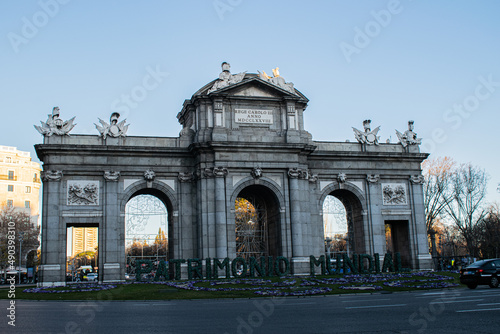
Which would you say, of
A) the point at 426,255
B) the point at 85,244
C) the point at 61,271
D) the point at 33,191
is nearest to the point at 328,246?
the point at 426,255

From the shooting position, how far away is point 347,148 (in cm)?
4325

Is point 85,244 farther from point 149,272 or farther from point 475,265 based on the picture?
point 475,265

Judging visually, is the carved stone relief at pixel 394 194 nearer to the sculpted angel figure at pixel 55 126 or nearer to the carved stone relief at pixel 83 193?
the carved stone relief at pixel 83 193

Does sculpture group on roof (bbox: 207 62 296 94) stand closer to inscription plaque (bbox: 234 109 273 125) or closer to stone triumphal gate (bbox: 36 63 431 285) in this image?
stone triumphal gate (bbox: 36 63 431 285)

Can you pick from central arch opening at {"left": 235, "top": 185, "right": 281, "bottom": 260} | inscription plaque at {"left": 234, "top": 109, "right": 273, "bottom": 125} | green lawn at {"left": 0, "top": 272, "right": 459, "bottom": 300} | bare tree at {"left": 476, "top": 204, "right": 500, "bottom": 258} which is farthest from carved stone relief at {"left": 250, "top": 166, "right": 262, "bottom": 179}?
bare tree at {"left": 476, "top": 204, "right": 500, "bottom": 258}

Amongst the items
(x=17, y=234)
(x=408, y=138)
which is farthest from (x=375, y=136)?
(x=17, y=234)

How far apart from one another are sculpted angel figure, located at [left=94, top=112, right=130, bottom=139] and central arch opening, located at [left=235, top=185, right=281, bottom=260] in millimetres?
10598

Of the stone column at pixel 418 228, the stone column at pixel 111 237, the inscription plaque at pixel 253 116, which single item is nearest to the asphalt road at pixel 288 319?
the stone column at pixel 111 237

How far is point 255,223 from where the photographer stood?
42000 mm

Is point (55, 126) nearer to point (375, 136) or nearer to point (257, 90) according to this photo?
point (257, 90)

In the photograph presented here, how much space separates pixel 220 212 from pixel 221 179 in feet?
8.00

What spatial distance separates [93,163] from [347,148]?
20489 mm

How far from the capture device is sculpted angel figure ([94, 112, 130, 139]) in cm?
3834

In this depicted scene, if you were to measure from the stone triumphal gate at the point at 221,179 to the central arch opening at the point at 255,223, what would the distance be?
0.12 meters
